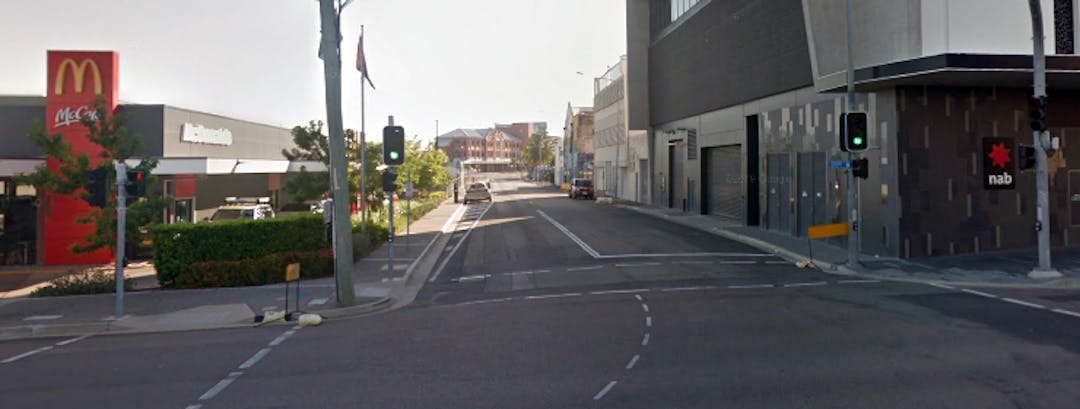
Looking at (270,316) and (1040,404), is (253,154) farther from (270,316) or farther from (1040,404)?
(1040,404)

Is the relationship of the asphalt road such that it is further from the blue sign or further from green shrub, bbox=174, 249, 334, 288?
green shrub, bbox=174, 249, 334, 288

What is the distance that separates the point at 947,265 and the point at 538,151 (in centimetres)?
13379

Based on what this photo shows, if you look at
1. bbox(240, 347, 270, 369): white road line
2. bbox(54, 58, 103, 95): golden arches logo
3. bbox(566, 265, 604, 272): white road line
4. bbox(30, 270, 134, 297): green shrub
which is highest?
bbox(54, 58, 103, 95): golden arches logo

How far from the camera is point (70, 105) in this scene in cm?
2553

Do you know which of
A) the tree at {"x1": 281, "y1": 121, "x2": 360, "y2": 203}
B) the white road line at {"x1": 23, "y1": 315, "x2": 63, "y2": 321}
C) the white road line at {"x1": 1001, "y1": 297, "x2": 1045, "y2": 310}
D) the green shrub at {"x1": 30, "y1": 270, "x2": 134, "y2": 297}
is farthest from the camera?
the tree at {"x1": 281, "y1": 121, "x2": 360, "y2": 203}

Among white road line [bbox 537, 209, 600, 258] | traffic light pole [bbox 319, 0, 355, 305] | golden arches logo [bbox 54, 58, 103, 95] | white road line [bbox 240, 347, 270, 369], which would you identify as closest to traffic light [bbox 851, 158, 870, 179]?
white road line [bbox 537, 209, 600, 258]

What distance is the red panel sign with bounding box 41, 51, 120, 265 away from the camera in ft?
83.3

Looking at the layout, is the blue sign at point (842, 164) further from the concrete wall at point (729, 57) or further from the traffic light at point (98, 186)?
the traffic light at point (98, 186)

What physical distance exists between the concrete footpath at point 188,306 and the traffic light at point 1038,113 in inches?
571

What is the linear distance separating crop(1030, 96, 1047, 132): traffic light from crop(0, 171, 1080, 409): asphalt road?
13.0 ft

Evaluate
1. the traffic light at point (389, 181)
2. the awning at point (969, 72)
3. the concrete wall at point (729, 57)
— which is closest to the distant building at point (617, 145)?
the concrete wall at point (729, 57)

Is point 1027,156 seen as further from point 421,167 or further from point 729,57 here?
point 421,167

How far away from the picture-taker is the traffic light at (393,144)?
19.8m

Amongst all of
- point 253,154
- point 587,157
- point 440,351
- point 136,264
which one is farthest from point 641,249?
point 587,157
